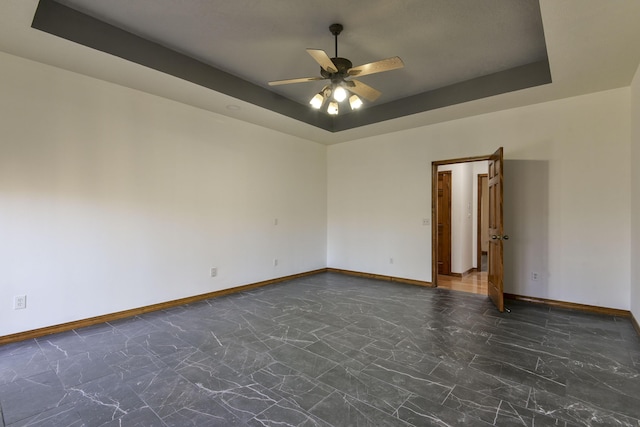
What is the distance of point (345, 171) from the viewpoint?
234 inches

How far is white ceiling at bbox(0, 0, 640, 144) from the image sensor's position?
7.79 feet

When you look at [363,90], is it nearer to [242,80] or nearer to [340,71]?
[340,71]

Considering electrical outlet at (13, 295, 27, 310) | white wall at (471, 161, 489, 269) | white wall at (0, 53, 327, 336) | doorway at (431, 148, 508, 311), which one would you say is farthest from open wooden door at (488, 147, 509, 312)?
electrical outlet at (13, 295, 27, 310)

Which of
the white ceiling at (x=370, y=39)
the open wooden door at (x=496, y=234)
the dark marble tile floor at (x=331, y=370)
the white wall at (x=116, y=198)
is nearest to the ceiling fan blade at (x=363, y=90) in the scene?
the white ceiling at (x=370, y=39)

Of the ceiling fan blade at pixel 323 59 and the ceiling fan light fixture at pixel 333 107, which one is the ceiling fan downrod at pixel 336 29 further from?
the ceiling fan light fixture at pixel 333 107

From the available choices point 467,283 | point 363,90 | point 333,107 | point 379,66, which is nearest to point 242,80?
point 333,107

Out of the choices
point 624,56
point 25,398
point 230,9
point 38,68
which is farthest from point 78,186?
point 624,56

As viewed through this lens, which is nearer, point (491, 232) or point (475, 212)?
point (491, 232)

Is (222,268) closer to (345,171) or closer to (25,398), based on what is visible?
(25,398)

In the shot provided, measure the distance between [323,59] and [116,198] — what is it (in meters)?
2.73

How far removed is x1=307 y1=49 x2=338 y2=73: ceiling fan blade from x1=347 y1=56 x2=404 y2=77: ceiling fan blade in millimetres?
166

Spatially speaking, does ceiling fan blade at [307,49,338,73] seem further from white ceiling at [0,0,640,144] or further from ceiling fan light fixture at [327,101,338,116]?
ceiling fan light fixture at [327,101,338,116]

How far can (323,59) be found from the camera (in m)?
2.51

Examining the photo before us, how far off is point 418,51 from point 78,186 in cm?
384
